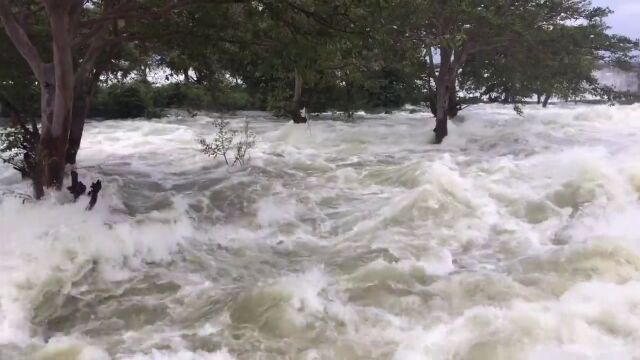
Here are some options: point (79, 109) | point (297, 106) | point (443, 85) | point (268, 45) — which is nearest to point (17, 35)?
point (79, 109)

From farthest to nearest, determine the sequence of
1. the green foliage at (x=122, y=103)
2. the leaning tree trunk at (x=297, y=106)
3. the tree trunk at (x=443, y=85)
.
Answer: the green foliage at (x=122, y=103), the leaning tree trunk at (x=297, y=106), the tree trunk at (x=443, y=85)

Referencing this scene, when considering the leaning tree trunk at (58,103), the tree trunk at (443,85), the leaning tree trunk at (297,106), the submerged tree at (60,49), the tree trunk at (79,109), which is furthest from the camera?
the leaning tree trunk at (297,106)

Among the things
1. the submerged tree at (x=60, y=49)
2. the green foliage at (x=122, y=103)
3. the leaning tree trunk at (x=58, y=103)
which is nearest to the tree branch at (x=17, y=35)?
the submerged tree at (x=60, y=49)

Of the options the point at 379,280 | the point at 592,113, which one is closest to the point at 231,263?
the point at 379,280

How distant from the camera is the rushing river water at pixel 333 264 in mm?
4379

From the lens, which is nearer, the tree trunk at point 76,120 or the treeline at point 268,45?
the treeline at point 268,45

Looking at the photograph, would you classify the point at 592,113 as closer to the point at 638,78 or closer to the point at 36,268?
the point at 638,78

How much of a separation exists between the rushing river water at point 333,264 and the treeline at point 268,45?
5.11 feet

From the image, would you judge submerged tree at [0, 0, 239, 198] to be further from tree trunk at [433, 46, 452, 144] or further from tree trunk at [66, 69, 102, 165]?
tree trunk at [433, 46, 452, 144]

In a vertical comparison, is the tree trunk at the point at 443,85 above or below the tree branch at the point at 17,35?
below

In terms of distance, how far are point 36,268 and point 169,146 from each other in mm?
10648

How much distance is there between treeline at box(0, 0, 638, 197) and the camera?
23.2 ft

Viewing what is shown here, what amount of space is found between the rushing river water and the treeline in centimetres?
156

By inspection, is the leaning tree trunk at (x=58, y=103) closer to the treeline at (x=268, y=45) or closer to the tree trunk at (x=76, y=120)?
the treeline at (x=268, y=45)
